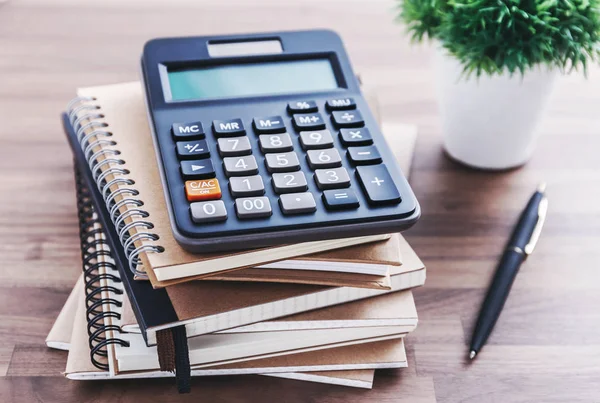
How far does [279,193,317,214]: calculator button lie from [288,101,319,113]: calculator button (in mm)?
115

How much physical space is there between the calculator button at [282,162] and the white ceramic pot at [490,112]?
0.73 feet

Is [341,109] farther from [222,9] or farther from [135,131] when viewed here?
[222,9]

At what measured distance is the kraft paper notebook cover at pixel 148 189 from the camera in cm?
48

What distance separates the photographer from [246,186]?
515mm

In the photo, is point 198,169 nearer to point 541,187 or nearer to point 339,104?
point 339,104

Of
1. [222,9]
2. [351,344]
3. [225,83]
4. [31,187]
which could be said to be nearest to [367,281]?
[351,344]

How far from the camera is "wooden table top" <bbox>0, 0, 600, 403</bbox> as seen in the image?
55cm

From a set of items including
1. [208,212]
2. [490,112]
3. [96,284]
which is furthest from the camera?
[490,112]

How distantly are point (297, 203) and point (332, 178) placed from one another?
0.14ft

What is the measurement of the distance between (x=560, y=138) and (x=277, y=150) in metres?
0.40

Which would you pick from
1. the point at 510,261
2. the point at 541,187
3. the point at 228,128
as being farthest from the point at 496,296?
the point at 228,128

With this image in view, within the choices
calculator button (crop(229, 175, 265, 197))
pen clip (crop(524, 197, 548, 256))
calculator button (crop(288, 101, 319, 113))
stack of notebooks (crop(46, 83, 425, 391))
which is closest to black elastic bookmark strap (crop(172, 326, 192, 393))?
stack of notebooks (crop(46, 83, 425, 391))

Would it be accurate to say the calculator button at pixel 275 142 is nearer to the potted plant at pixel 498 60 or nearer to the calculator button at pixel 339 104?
the calculator button at pixel 339 104

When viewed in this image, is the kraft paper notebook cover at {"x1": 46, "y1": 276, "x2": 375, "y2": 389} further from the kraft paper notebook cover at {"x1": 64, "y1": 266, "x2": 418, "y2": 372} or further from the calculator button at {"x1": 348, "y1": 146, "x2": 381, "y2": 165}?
the calculator button at {"x1": 348, "y1": 146, "x2": 381, "y2": 165}
